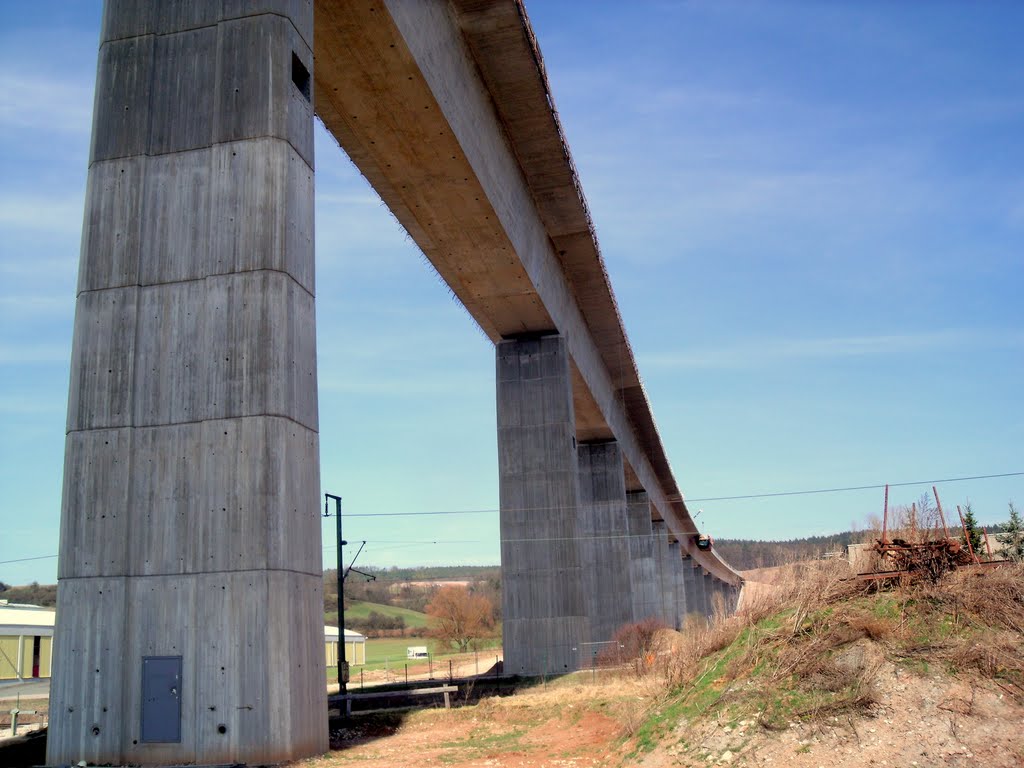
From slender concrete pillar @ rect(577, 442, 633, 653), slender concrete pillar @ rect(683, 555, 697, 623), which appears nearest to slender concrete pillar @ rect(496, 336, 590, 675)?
slender concrete pillar @ rect(577, 442, 633, 653)

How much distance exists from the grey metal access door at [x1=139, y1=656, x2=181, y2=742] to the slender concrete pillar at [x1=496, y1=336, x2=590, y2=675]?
19456 millimetres

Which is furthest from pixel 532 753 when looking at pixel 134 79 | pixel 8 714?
pixel 8 714

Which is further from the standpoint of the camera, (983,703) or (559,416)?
(559,416)

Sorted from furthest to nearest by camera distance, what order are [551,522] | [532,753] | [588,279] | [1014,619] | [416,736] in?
[588,279], [551,522], [416,736], [532,753], [1014,619]

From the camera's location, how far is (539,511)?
109ft

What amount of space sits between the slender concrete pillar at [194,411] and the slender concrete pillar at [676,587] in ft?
192

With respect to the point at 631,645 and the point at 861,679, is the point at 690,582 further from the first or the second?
the point at 861,679

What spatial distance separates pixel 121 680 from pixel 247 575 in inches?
92.2

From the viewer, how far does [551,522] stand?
3281 centimetres

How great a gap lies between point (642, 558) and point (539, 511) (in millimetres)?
28517

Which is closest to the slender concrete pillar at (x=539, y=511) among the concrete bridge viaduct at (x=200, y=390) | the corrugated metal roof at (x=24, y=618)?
the concrete bridge viaduct at (x=200, y=390)

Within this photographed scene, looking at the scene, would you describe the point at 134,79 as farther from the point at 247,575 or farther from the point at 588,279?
the point at 588,279

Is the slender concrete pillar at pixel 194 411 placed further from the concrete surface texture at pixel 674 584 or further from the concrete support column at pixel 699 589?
the concrete support column at pixel 699 589

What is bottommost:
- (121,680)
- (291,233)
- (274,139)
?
(121,680)
